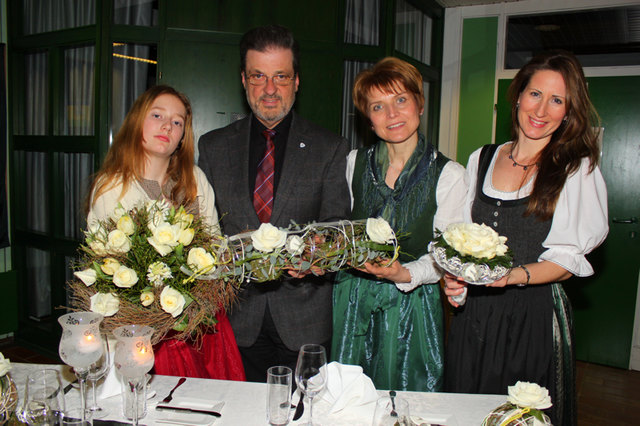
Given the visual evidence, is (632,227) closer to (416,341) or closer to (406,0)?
(406,0)

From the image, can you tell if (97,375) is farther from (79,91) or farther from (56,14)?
(56,14)

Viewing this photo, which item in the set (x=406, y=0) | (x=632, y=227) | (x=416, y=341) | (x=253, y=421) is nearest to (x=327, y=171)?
(x=416, y=341)

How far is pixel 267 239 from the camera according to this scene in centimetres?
148

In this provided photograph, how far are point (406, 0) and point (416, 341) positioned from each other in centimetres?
357

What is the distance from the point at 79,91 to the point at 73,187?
2.70 feet

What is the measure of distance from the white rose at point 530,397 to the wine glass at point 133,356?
987 millimetres

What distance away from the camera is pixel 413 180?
2236 millimetres

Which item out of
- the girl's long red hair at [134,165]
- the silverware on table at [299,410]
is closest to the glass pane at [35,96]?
the girl's long red hair at [134,165]

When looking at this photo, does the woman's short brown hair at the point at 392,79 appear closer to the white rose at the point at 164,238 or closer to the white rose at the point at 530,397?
the white rose at the point at 164,238

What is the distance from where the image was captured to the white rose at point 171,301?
138 centimetres

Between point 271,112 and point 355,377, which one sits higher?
point 271,112

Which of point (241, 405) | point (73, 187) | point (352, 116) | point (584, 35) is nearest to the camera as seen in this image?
point (241, 405)

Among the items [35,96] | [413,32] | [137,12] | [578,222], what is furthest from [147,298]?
[413,32]

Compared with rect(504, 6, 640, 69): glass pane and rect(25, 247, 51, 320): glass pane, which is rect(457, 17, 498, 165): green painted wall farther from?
rect(25, 247, 51, 320): glass pane
